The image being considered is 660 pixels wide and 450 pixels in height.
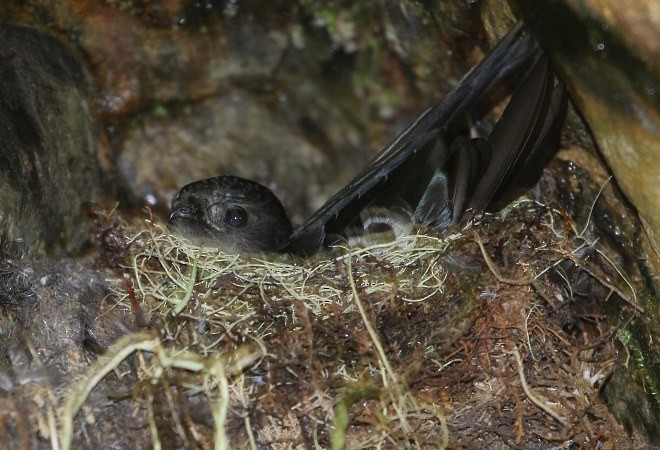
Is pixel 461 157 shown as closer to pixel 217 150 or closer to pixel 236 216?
pixel 236 216

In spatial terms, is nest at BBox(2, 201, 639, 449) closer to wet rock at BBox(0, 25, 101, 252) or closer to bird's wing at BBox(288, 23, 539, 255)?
bird's wing at BBox(288, 23, 539, 255)

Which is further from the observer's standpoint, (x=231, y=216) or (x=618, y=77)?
(x=231, y=216)

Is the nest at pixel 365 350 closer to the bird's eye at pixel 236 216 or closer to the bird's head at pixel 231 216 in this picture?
the bird's head at pixel 231 216

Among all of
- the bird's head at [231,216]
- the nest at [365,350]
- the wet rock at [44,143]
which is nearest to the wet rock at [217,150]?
the wet rock at [44,143]

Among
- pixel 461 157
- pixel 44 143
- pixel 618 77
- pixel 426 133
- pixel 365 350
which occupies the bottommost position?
pixel 365 350

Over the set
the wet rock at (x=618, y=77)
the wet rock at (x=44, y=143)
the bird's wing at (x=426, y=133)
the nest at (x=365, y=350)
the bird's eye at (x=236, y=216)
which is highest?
the wet rock at (x=44, y=143)

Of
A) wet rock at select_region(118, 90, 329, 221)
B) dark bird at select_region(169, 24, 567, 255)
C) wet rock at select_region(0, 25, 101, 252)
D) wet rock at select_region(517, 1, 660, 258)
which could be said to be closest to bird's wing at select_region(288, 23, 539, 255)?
dark bird at select_region(169, 24, 567, 255)

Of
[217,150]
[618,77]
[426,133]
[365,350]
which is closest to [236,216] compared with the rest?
[217,150]
